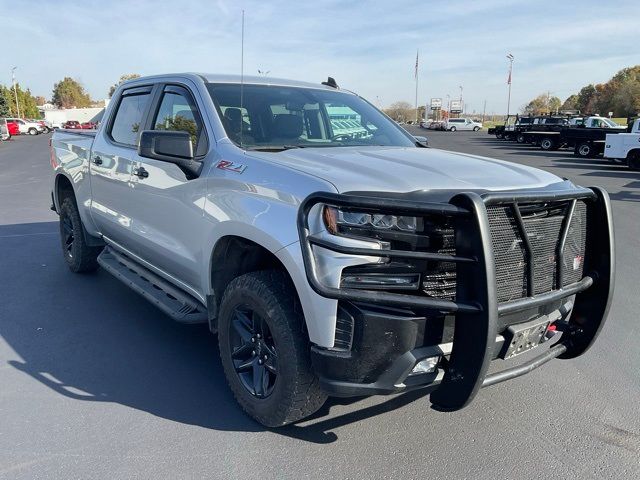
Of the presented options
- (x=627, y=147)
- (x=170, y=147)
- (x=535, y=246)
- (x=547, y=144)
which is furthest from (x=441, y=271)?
(x=547, y=144)

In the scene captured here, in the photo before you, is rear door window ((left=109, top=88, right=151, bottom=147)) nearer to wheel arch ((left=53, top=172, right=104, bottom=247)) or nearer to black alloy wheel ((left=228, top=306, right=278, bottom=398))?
wheel arch ((left=53, top=172, right=104, bottom=247))

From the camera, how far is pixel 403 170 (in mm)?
2842

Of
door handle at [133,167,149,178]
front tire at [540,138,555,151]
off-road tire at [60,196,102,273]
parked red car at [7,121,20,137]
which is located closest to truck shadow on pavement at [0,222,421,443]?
off-road tire at [60,196,102,273]

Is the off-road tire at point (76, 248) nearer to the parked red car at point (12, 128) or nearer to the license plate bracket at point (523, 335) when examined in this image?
the license plate bracket at point (523, 335)

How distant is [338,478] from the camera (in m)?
2.71

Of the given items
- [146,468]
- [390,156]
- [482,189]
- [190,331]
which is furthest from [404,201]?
[190,331]

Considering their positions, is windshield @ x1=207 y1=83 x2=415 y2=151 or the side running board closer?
windshield @ x1=207 y1=83 x2=415 y2=151

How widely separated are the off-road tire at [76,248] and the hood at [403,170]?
11.2 ft

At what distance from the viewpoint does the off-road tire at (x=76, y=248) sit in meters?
5.87

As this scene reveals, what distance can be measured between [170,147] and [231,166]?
39 cm

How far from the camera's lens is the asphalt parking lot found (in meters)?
2.79

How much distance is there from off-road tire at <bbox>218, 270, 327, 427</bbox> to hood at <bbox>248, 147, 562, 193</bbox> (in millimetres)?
634

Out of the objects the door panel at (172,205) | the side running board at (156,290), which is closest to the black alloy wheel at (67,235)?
the side running board at (156,290)

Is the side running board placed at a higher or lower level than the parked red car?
lower
